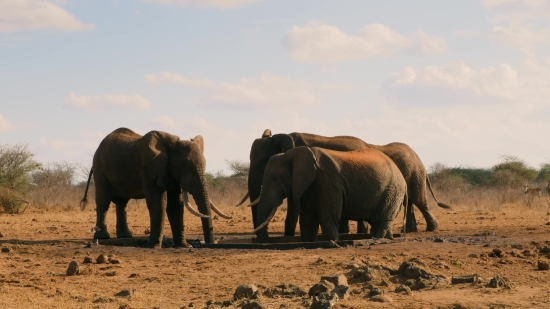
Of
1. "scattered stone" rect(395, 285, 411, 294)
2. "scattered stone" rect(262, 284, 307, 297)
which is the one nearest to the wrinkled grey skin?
"scattered stone" rect(262, 284, 307, 297)

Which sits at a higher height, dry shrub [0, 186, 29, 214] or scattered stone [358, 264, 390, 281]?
dry shrub [0, 186, 29, 214]

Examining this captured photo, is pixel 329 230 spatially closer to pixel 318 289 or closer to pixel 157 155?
pixel 157 155

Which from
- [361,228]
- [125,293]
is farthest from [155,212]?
[125,293]

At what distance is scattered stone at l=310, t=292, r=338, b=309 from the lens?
9.59 metres

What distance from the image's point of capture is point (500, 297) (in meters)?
10.4

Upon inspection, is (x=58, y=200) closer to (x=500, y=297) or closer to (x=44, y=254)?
(x=44, y=254)

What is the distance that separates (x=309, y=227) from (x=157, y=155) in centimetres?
308

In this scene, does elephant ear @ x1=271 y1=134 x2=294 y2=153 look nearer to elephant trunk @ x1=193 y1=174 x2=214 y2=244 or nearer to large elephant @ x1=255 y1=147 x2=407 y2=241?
large elephant @ x1=255 y1=147 x2=407 y2=241

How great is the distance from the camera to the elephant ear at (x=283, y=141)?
18641 mm

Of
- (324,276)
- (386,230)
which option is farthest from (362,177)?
(324,276)

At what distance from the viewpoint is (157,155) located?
1675 cm

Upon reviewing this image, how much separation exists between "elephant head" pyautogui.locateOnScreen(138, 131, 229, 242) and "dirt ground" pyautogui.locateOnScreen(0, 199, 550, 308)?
1.50 metres

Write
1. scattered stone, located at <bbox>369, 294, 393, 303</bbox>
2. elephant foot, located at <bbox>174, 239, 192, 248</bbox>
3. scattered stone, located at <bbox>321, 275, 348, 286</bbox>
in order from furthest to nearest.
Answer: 1. elephant foot, located at <bbox>174, 239, 192, 248</bbox>
2. scattered stone, located at <bbox>321, 275, 348, 286</bbox>
3. scattered stone, located at <bbox>369, 294, 393, 303</bbox>

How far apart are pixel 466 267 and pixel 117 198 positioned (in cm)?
861
